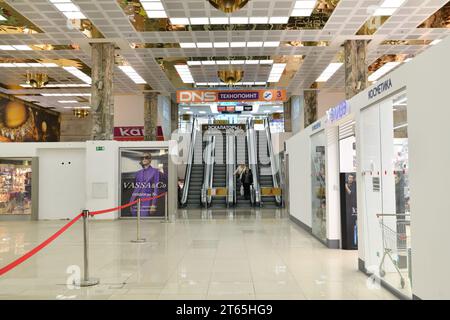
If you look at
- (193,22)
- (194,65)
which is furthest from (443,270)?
(194,65)

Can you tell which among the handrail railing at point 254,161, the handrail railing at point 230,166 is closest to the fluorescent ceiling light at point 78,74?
the handrail railing at point 230,166

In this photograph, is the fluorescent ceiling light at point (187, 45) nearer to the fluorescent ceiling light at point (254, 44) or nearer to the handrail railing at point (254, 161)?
the fluorescent ceiling light at point (254, 44)

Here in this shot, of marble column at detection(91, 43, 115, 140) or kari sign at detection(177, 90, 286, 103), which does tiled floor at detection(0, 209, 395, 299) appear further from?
kari sign at detection(177, 90, 286, 103)

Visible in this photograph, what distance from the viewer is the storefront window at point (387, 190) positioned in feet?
16.9

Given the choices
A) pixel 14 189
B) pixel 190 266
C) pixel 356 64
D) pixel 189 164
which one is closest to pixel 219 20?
pixel 356 64

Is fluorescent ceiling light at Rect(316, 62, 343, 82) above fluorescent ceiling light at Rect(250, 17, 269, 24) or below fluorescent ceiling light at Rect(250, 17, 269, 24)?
below

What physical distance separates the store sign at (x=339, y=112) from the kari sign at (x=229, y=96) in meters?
9.70

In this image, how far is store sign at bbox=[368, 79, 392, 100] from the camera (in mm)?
4848

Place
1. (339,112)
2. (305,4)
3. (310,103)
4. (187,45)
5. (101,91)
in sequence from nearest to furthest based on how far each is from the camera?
1. (339,112)
2. (305,4)
3. (101,91)
4. (187,45)
5. (310,103)

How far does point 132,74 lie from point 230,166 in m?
6.43

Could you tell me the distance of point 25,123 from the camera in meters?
24.6

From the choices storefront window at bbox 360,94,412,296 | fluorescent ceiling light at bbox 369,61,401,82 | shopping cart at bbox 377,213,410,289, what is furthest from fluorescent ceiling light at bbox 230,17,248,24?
shopping cart at bbox 377,213,410,289

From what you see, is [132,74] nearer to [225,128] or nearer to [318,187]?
[225,128]

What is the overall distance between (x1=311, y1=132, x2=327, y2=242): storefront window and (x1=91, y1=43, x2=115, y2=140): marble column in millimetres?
7676
